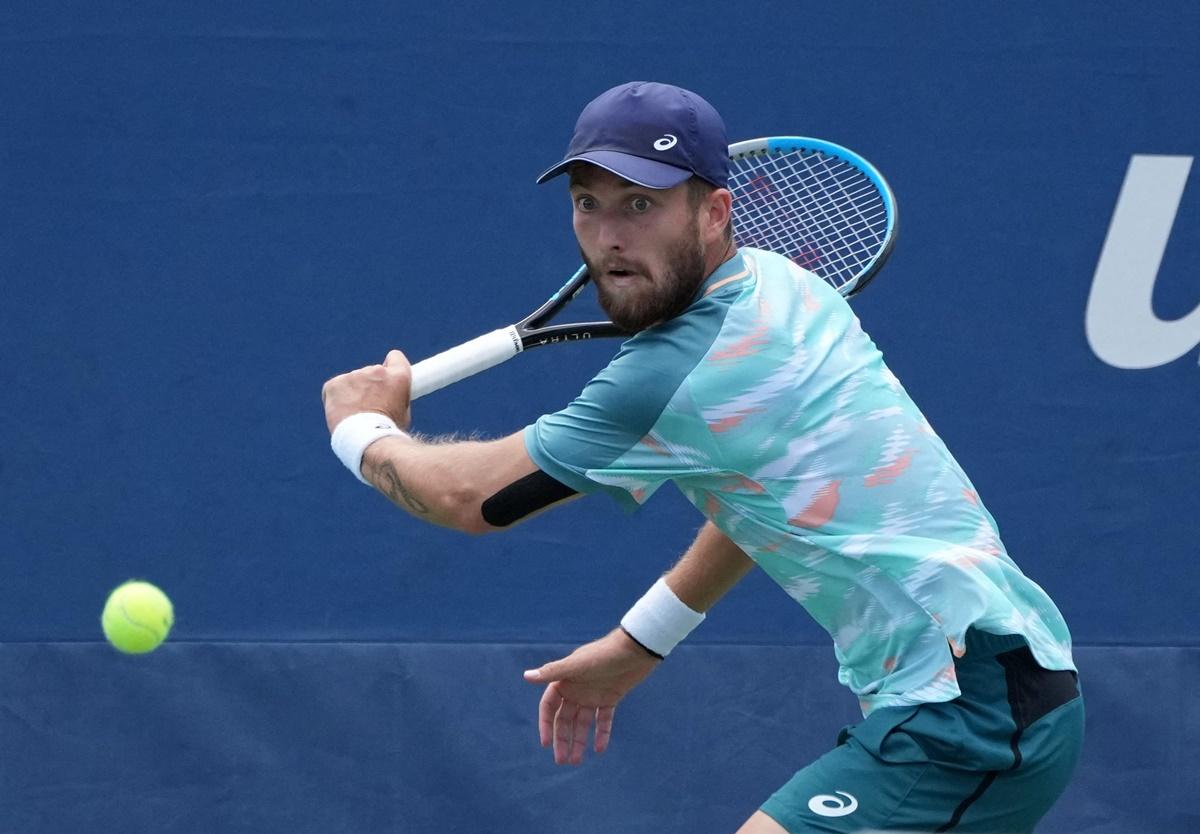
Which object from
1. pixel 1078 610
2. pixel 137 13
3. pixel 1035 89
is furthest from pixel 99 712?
pixel 1035 89

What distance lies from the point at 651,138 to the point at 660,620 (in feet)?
2.95

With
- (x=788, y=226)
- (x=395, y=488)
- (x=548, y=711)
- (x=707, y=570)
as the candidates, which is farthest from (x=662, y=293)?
(x=788, y=226)

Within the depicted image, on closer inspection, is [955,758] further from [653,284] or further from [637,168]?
[637,168]

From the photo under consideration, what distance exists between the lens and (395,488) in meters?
2.74

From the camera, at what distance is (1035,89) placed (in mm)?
4406

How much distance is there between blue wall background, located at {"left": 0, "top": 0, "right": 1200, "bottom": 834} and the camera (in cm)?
431

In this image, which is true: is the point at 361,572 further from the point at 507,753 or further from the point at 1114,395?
the point at 1114,395

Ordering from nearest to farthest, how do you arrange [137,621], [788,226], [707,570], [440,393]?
1. [707,570]
2. [788,226]
3. [137,621]
4. [440,393]

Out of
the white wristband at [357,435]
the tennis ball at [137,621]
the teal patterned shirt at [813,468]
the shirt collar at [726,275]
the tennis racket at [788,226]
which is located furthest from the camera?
the tennis ball at [137,621]

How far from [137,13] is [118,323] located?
75 cm

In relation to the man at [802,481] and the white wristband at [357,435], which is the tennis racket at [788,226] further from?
the man at [802,481]

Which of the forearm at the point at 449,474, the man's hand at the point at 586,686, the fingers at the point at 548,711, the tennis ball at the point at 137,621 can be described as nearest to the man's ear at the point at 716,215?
the forearm at the point at 449,474

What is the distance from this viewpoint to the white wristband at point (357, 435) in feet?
9.12

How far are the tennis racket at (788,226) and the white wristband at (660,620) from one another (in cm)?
49
